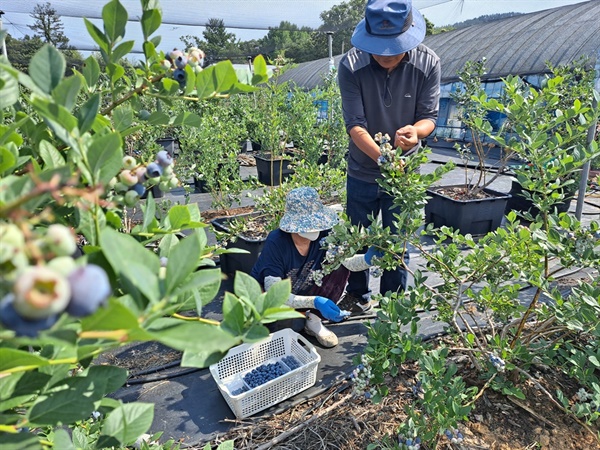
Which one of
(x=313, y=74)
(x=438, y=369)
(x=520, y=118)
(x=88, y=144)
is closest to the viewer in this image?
(x=88, y=144)

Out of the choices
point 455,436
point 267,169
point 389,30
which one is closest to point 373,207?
point 389,30

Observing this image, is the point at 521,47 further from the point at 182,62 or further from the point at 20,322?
the point at 20,322

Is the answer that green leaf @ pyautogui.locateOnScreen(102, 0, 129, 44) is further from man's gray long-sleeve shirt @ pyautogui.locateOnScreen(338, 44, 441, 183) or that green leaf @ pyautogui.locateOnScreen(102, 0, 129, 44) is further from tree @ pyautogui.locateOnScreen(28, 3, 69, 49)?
tree @ pyautogui.locateOnScreen(28, 3, 69, 49)

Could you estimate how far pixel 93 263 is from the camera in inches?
18.9

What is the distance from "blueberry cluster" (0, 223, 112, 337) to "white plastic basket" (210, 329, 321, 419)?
1574 mm

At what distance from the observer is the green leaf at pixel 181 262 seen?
0.35m

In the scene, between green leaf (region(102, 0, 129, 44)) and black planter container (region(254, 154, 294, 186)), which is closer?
green leaf (region(102, 0, 129, 44))

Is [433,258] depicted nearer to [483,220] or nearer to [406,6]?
[406,6]

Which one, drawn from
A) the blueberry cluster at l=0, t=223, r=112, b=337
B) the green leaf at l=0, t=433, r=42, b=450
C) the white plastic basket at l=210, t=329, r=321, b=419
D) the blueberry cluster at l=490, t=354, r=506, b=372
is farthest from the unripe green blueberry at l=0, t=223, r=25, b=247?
the white plastic basket at l=210, t=329, r=321, b=419

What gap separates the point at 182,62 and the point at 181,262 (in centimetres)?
42

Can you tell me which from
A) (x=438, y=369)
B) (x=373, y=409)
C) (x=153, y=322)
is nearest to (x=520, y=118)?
(x=438, y=369)

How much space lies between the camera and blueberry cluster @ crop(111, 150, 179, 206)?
59 cm

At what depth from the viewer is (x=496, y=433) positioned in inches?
60.0

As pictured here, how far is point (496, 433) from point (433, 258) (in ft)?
2.07
